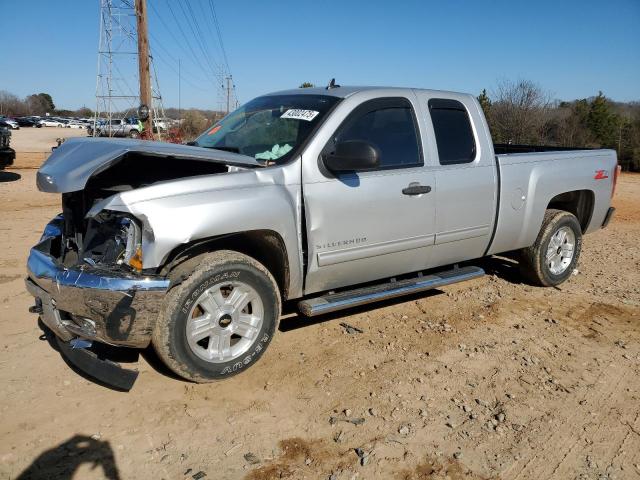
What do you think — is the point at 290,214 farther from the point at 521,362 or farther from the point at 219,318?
the point at 521,362

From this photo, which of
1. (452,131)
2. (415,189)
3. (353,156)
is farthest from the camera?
(452,131)

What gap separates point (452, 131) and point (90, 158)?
9.94ft

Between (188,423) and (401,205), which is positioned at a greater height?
(401,205)

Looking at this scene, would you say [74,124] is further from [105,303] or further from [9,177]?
[105,303]

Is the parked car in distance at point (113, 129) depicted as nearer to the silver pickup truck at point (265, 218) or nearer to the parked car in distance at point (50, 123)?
the silver pickup truck at point (265, 218)

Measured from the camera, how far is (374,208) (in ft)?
13.3

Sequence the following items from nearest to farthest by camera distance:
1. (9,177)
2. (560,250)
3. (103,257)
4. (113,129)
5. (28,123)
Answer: (103,257)
(560,250)
(9,177)
(113,129)
(28,123)

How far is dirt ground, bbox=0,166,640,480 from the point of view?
9.16ft

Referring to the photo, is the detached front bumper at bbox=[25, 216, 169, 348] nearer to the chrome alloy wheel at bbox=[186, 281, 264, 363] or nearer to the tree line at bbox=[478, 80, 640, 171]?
the chrome alloy wheel at bbox=[186, 281, 264, 363]

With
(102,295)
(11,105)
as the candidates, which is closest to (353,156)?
(102,295)

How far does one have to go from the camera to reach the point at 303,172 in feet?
12.3

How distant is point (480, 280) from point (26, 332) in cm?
463

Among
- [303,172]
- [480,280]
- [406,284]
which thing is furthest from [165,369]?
[480,280]

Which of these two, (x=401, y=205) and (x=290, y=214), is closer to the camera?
(x=290, y=214)
